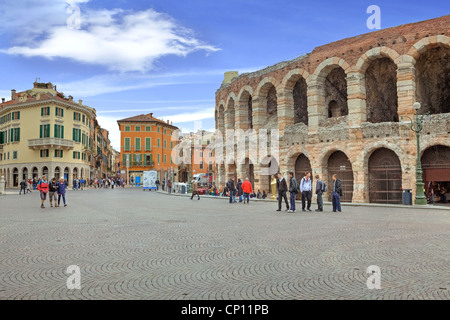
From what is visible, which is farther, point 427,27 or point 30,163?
point 30,163

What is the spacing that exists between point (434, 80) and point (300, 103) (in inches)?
386

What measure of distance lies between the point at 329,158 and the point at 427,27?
30.9 ft

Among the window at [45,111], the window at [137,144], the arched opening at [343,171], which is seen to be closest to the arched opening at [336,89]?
the arched opening at [343,171]

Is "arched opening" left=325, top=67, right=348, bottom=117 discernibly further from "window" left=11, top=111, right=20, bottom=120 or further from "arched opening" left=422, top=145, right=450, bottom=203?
"window" left=11, top=111, right=20, bottom=120

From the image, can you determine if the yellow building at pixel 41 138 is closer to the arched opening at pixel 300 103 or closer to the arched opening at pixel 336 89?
the arched opening at pixel 300 103

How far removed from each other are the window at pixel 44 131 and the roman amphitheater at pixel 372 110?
116 feet

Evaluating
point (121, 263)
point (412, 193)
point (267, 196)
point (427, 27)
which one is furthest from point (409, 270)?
point (267, 196)

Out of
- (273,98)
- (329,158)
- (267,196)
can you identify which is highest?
(273,98)

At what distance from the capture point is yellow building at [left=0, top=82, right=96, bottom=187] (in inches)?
2034

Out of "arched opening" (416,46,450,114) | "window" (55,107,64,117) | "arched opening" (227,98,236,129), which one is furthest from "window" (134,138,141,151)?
"arched opening" (416,46,450,114)

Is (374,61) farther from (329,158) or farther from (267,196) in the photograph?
(267,196)

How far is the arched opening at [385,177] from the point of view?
21969mm

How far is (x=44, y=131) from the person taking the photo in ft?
169

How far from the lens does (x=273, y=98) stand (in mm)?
32281
